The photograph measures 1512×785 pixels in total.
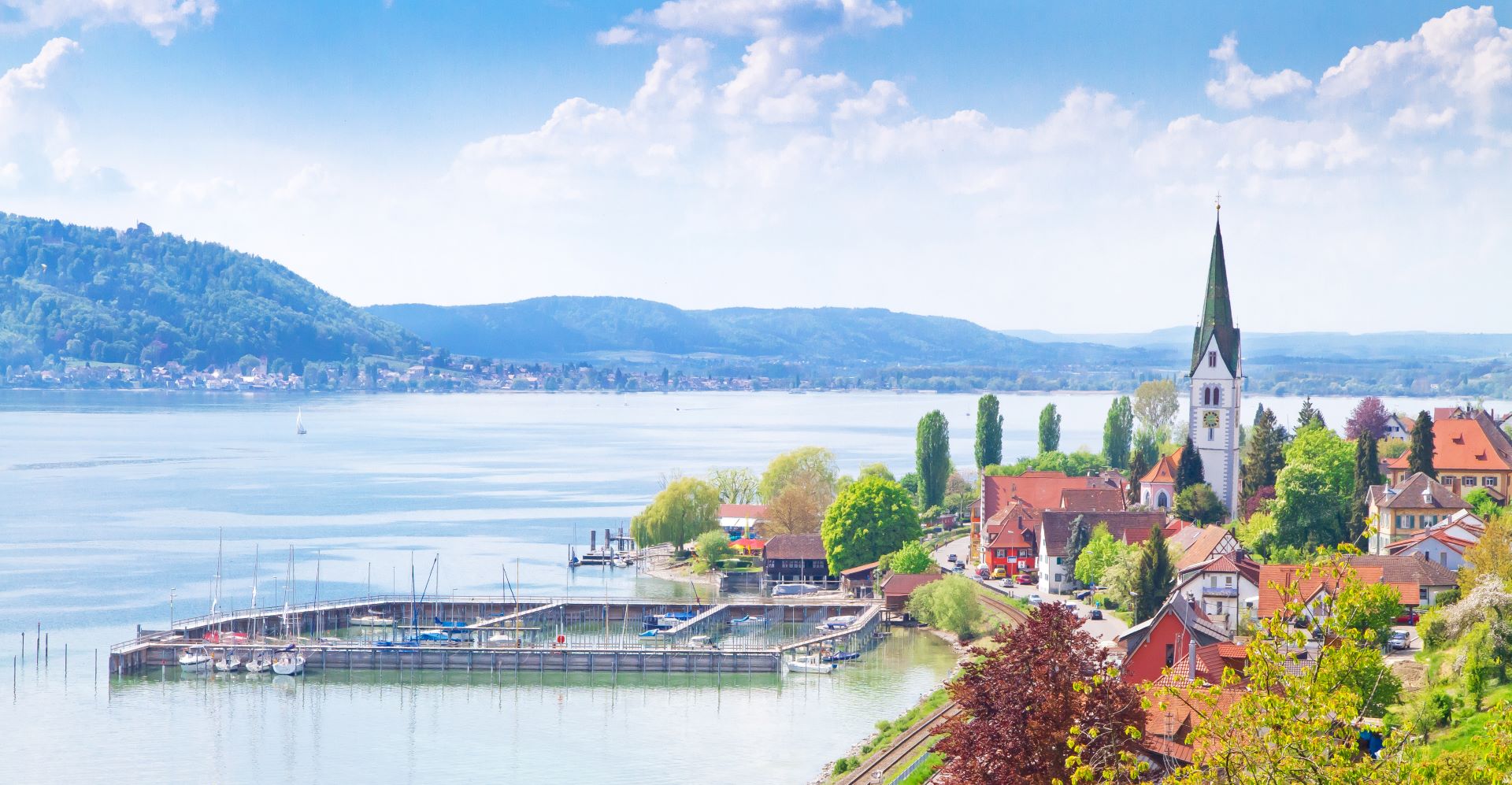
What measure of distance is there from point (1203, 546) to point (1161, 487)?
1690cm

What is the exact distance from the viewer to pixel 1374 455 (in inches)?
2174

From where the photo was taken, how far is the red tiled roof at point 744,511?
7738 cm

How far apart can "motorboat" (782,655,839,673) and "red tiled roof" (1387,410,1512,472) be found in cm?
2522

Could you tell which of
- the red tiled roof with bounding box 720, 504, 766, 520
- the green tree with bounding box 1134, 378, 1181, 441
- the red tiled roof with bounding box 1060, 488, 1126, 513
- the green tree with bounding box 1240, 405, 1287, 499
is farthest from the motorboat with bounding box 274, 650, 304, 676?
the green tree with bounding box 1134, 378, 1181, 441

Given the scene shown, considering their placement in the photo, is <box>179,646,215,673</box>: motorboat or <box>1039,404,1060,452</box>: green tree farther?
<box>1039,404,1060,452</box>: green tree

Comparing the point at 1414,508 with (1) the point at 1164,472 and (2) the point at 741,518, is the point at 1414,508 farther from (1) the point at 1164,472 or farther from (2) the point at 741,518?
(2) the point at 741,518

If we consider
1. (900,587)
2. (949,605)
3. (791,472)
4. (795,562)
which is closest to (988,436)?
(791,472)

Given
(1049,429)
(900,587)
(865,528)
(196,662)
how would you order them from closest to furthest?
1. (196,662)
2. (900,587)
3. (865,528)
4. (1049,429)

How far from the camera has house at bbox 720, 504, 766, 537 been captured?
75.8 meters

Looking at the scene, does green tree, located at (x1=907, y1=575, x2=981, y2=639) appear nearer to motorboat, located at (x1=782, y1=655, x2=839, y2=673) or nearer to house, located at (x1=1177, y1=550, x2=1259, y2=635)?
motorboat, located at (x1=782, y1=655, x2=839, y2=673)

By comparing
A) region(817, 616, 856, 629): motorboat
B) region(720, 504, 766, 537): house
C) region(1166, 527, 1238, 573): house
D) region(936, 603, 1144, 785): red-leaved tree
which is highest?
region(936, 603, 1144, 785): red-leaved tree

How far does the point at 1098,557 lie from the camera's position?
54906 mm

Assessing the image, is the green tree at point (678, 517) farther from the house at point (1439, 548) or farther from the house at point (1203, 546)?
the house at point (1439, 548)

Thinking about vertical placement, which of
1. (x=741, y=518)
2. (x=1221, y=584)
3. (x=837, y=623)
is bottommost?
(x=837, y=623)
